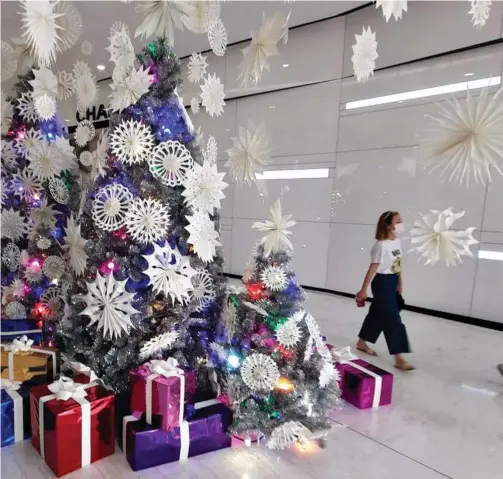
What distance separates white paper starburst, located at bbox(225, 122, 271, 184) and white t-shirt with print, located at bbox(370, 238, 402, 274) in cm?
165

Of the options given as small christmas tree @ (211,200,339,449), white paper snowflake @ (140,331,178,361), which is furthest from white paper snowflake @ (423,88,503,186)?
white paper snowflake @ (140,331,178,361)

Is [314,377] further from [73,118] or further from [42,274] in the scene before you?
[73,118]

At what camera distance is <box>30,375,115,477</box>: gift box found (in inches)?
59.0

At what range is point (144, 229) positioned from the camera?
5.97 feet

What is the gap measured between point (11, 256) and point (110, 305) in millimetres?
1567

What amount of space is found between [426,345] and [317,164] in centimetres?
276

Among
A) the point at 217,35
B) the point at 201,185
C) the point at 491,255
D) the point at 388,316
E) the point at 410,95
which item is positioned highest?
the point at 410,95

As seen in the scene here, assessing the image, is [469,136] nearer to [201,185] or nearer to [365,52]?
[365,52]

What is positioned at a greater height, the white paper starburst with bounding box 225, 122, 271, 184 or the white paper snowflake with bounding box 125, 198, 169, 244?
the white paper starburst with bounding box 225, 122, 271, 184

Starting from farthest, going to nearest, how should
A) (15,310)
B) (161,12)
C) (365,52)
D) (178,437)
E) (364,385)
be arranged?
(15,310), (364,385), (178,437), (161,12), (365,52)

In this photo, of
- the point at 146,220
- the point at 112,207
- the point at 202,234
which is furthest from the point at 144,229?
the point at 202,234

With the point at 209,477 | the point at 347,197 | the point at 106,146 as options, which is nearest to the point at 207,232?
the point at 106,146

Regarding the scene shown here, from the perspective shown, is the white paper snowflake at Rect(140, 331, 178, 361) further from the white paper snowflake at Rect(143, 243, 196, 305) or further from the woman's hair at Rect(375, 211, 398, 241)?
the woman's hair at Rect(375, 211, 398, 241)

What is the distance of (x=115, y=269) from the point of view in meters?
1.85
